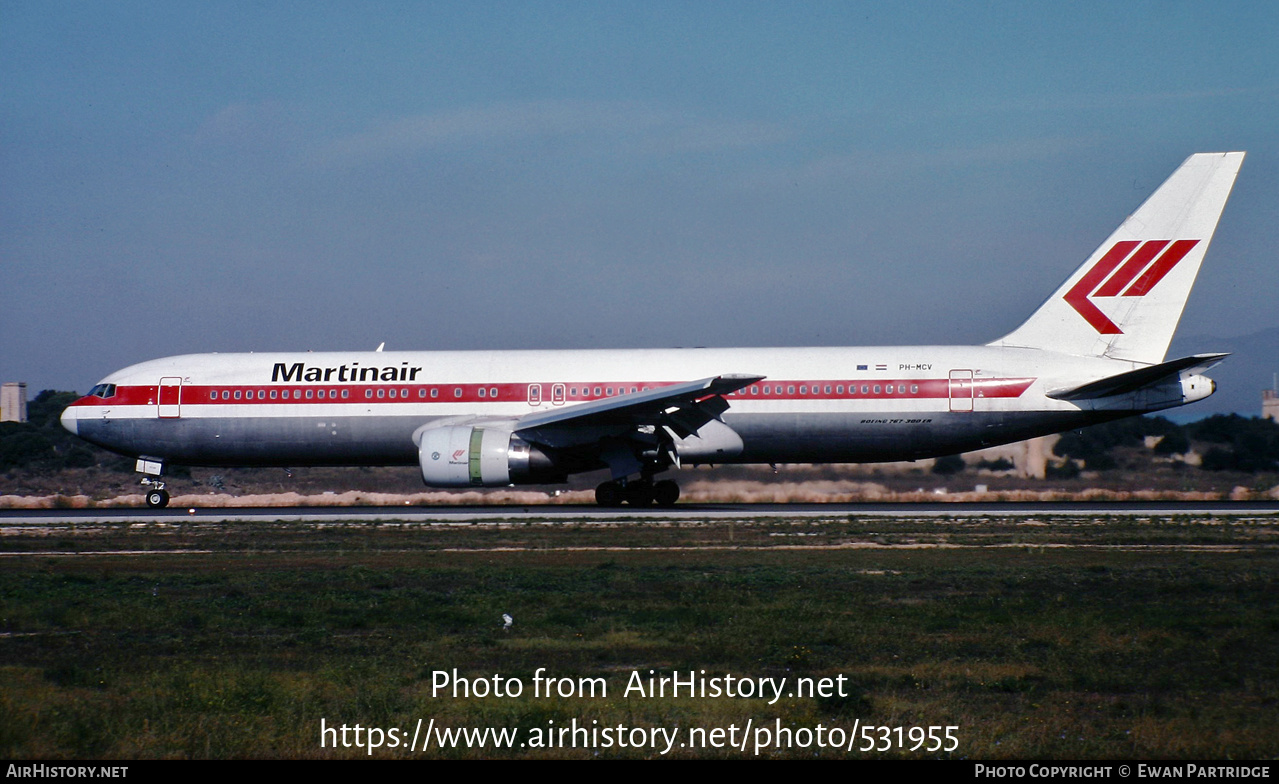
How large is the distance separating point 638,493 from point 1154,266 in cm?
1308

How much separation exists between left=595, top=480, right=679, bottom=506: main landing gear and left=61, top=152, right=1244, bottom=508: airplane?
37 millimetres

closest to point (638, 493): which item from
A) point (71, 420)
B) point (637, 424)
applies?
point (637, 424)

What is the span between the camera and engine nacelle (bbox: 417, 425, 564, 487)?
2336 centimetres

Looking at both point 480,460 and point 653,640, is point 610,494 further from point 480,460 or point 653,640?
point 653,640

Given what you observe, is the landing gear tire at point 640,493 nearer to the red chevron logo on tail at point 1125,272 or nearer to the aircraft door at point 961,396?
A: the aircraft door at point 961,396

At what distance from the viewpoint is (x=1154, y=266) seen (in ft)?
84.4

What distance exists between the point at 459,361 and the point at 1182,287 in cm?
1709

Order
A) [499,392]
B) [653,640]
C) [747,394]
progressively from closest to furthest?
[653,640] < [747,394] < [499,392]

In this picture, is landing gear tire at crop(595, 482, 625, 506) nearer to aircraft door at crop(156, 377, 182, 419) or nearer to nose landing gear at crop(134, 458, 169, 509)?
aircraft door at crop(156, 377, 182, 419)

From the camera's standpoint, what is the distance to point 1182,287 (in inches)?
1011

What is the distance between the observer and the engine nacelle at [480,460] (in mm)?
23359

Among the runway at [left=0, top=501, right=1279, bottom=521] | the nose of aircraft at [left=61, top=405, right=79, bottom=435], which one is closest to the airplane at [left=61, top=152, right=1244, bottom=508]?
the runway at [left=0, top=501, right=1279, bottom=521]

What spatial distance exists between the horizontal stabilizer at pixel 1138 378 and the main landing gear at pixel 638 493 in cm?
895

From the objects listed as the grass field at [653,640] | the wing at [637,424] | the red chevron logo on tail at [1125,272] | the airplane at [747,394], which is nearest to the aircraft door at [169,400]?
the airplane at [747,394]
